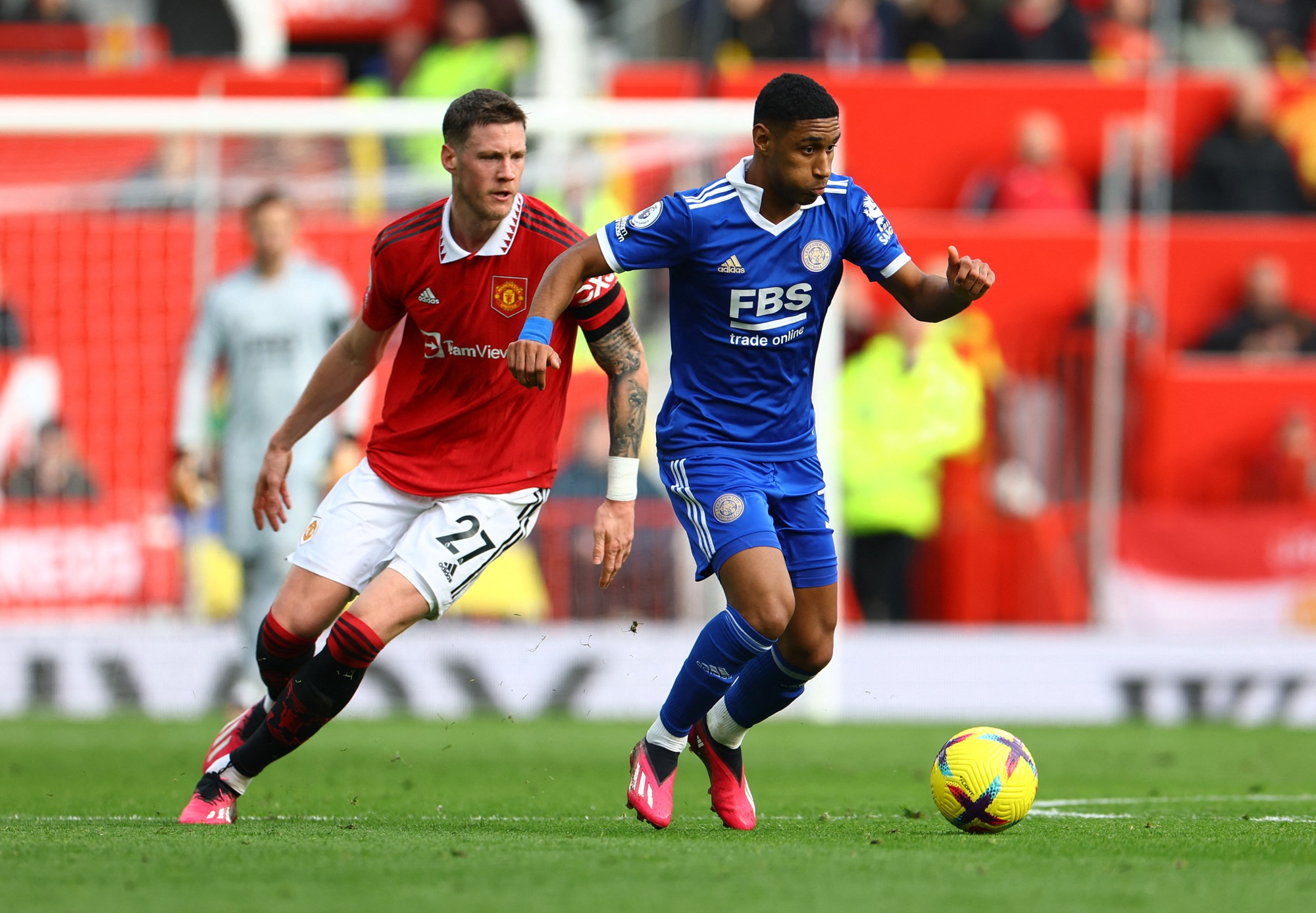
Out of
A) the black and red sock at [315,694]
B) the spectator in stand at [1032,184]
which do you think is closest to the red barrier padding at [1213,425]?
the spectator in stand at [1032,184]

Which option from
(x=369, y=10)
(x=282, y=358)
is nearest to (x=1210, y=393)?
(x=282, y=358)

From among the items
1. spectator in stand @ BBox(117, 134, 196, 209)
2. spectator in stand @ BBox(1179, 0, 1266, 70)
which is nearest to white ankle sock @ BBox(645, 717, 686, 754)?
Answer: spectator in stand @ BBox(117, 134, 196, 209)

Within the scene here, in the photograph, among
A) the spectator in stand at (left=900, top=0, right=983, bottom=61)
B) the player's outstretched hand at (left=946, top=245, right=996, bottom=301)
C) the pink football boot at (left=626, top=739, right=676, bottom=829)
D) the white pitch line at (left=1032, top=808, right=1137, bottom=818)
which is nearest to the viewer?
the player's outstretched hand at (left=946, top=245, right=996, bottom=301)

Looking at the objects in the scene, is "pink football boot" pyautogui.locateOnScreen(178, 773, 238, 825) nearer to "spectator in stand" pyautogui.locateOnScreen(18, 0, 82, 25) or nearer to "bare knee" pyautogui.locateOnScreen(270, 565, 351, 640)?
"bare knee" pyautogui.locateOnScreen(270, 565, 351, 640)

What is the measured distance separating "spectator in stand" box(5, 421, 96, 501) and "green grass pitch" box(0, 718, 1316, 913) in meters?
2.05

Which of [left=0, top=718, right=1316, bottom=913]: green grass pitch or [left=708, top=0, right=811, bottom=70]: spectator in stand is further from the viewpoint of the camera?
[left=708, top=0, right=811, bottom=70]: spectator in stand

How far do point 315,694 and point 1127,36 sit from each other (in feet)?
46.0

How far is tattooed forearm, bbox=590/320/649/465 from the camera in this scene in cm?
596

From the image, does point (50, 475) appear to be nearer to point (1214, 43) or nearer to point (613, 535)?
point (613, 535)

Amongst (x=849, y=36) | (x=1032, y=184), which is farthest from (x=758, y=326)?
(x=849, y=36)

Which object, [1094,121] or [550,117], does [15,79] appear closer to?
[550,117]

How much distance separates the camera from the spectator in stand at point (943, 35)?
55.9 ft

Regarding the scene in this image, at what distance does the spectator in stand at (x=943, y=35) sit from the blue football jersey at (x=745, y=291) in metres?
11.6

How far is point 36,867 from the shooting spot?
4.79 meters
